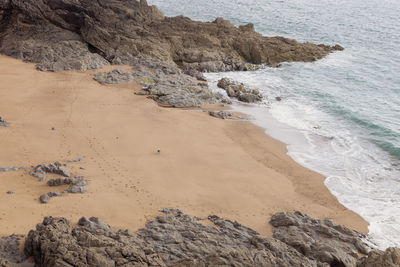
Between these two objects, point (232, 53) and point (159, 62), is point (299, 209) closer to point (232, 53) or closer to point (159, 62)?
point (159, 62)

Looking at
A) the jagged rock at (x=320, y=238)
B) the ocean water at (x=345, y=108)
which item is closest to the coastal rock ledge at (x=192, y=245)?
the jagged rock at (x=320, y=238)

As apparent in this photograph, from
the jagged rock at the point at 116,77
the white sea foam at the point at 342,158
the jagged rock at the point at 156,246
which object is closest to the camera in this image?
the jagged rock at the point at 156,246

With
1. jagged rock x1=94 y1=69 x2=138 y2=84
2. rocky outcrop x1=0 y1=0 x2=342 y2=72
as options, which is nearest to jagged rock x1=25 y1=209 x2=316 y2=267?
jagged rock x1=94 y1=69 x2=138 y2=84

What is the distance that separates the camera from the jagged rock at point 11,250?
10711mm

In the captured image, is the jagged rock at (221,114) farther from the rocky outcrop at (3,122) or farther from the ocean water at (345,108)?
the rocky outcrop at (3,122)

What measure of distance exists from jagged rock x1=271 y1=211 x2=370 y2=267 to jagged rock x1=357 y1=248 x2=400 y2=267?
1115 millimetres

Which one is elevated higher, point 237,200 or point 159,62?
point 159,62

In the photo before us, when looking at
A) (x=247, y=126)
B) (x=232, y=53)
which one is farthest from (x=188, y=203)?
(x=232, y=53)

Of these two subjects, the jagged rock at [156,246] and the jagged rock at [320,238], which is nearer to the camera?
the jagged rock at [156,246]

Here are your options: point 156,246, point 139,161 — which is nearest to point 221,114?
point 139,161

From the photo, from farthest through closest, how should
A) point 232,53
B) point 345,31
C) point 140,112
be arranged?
1. point 345,31
2. point 232,53
3. point 140,112

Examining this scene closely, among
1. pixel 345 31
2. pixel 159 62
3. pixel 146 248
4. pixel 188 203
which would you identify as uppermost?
pixel 345 31

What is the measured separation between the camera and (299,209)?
17109mm

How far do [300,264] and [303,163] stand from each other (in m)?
11.3
